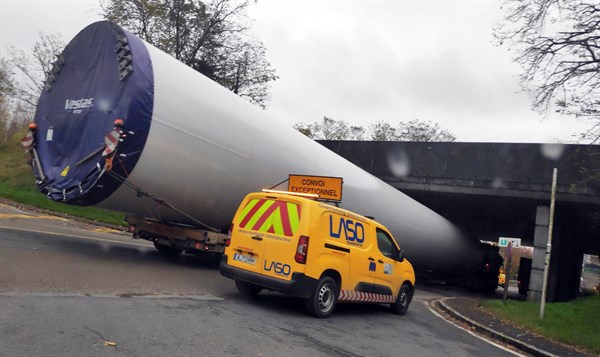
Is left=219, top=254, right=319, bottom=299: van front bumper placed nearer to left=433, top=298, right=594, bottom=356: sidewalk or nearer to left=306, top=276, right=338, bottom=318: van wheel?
left=306, top=276, right=338, bottom=318: van wheel

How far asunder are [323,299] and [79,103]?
611 cm

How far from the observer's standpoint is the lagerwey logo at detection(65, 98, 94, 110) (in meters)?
9.92

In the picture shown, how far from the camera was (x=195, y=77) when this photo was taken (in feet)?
34.2

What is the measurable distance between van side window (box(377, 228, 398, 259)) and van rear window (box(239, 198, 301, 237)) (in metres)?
2.27

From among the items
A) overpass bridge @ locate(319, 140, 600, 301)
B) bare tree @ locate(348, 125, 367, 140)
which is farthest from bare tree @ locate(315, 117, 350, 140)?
overpass bridge @ locate(319, 140, 600, 301)

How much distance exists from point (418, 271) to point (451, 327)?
12.9m

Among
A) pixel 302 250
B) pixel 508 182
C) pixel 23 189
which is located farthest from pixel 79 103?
pixel 508 182

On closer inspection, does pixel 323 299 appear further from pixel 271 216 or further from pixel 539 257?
pixel 539 257

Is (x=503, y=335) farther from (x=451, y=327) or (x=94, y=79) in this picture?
(x=94, y=79)

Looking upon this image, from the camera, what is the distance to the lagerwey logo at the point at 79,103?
9.92 meters

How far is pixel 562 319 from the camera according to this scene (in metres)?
12.7

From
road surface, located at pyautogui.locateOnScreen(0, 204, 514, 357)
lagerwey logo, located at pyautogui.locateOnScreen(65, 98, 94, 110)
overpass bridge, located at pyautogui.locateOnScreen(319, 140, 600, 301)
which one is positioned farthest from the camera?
overpass bridge, located at pyautogui.locateOnScreen(319, 140, 600, 301)

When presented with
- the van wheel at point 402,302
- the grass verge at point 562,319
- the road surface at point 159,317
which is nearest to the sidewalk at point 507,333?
the grass verge at point 562,319

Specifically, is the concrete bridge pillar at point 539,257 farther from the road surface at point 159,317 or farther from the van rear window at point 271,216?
the van rear window at point 271,216
